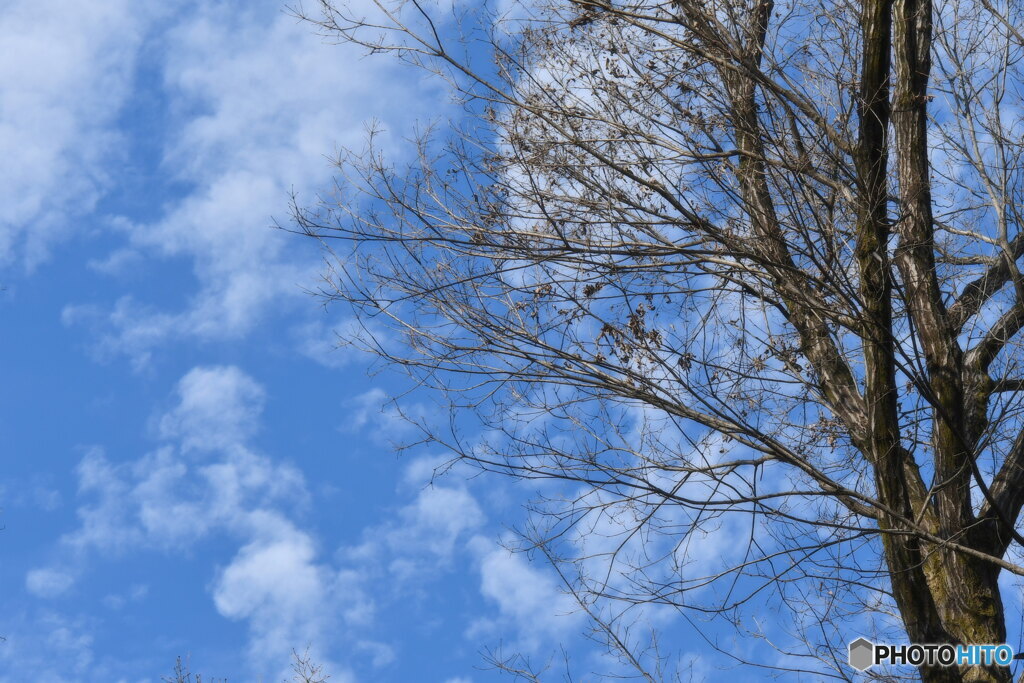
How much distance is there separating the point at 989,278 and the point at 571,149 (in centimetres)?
299

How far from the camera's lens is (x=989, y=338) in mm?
6141

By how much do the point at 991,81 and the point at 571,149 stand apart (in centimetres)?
300

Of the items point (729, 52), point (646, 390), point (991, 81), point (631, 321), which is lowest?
point (646, 390)

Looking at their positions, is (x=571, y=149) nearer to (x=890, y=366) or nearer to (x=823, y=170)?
(x=823, y=170)

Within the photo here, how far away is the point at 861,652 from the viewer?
20.2ft

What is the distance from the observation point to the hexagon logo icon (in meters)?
6.15

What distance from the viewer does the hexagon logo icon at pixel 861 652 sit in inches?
242

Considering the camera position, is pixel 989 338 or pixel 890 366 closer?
pixel 890 366

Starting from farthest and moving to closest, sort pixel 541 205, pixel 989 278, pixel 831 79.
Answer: pixel 989 278, pixel 831 79, pixel 541 205

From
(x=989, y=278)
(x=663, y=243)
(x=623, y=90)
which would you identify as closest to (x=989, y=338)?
(x=989, y=278)

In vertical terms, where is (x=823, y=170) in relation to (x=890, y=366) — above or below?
above

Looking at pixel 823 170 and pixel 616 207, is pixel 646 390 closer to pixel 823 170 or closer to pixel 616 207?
pixel 616 207

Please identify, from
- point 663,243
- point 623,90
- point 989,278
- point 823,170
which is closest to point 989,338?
point 989,278

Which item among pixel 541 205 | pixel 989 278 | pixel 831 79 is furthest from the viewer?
pixel 989 278
